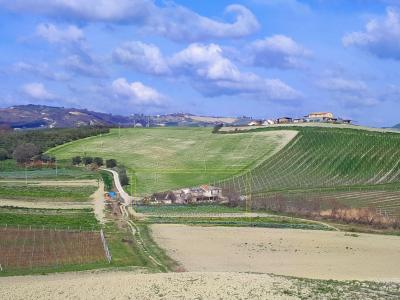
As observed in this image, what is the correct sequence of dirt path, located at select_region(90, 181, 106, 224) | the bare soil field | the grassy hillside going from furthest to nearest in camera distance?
the grassy hillside < dirt path, located at select_region(90, 181, 106, 224) < the bare soil field

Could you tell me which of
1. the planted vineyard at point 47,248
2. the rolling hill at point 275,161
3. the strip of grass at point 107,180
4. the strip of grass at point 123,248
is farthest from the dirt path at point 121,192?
the planted vineyard at point 47,248

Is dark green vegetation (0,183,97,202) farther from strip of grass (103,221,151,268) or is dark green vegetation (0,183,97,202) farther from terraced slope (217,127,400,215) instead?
strip of grass (103,221,151,268)

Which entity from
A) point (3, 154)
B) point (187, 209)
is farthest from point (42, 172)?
point (187, 209)

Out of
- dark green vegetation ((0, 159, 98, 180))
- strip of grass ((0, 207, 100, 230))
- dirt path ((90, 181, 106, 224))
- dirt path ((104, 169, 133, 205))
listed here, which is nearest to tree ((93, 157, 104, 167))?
dark green vegetation ((0, 159, 98, 180))

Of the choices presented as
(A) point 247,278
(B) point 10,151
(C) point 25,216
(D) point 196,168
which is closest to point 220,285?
(A) point 247,278

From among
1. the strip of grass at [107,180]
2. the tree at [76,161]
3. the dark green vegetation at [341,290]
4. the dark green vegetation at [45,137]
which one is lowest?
the dark green vegetation at [341,290]

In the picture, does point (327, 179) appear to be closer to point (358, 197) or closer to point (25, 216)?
point (358, 197)

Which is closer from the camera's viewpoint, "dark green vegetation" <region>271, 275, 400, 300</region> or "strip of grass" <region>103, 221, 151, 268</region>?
"dark green vegetation" <region>271, 275, 400, 300</region>

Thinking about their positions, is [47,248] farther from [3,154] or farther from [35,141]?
[35,141]

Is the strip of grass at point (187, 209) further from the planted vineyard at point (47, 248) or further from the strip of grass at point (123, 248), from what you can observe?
the planted vineyard at point (47, 248)
